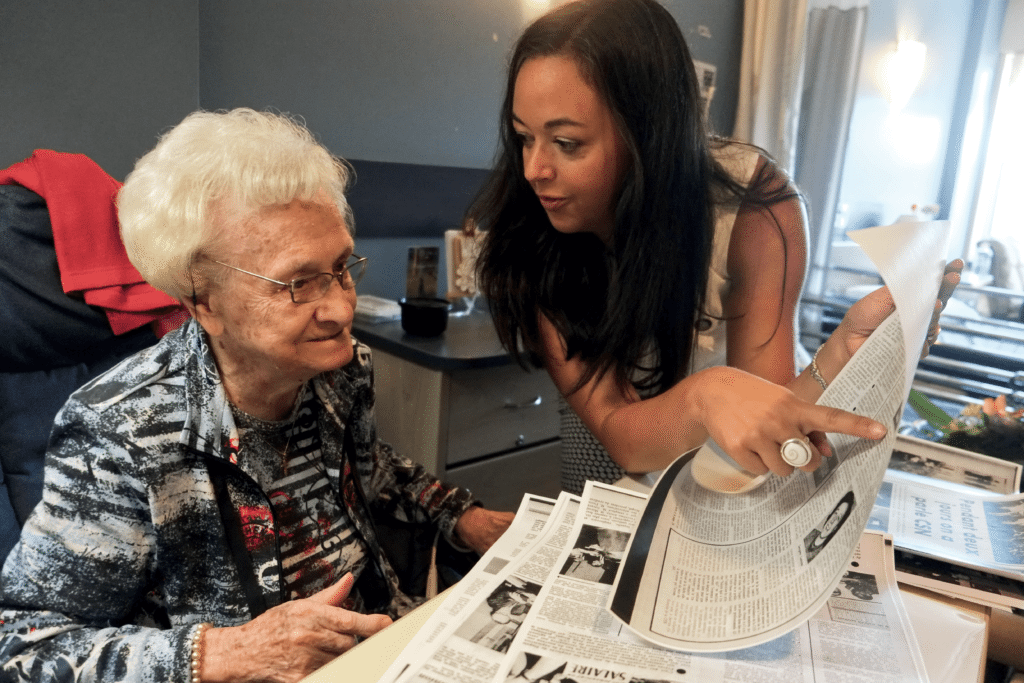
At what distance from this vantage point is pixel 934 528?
888 millimetres

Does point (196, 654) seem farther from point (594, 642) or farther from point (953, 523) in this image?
point (953, 523)

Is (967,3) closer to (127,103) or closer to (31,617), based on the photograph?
(127,103)

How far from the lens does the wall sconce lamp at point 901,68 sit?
4.48m

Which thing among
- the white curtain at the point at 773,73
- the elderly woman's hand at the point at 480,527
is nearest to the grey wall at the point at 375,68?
the elderly woman's hand at the point at 480,527

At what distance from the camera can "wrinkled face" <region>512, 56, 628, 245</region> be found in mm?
1024

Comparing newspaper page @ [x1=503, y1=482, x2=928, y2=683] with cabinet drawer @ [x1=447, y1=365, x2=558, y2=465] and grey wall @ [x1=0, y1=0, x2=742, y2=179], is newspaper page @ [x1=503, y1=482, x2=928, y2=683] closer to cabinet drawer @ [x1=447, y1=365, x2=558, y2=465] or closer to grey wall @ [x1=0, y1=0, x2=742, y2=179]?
cabinet drawer @ [x1=447, y1=365, x2=558, y2=465]

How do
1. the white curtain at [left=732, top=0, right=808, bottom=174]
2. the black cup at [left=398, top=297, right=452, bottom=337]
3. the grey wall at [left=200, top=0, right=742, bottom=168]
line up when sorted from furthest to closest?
the white curtain at [left=732, top=0, right=808, bottom=174]
the black cup at [left=398, top=297, right=452, bottom=337]
the grey wall at [left=200, top=0, right=742, bottom=168]

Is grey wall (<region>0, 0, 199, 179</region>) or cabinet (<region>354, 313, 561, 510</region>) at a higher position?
grey wall (<region>0, 0, 199, 179</region>)

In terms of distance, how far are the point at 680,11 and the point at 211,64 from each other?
2.22m

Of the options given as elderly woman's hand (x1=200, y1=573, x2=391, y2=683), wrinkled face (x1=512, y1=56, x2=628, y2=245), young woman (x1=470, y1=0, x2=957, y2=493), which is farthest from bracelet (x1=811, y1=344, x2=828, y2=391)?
elderly woman's hand (x1=200, y1=573, x2=391, y2=683)

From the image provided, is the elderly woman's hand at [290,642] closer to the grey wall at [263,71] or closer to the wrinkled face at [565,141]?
the wrinkled face at [565,141]

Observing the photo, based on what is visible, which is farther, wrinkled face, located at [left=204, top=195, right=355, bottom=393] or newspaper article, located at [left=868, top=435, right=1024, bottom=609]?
wrinkled face, located at [left=204, top=195, right=355, bottom=393]

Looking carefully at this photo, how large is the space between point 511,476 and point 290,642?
4.71 ft

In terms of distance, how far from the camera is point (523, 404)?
2082 mm
